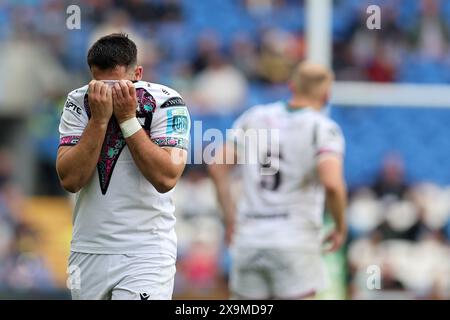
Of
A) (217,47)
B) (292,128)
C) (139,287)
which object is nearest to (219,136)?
(217,47)

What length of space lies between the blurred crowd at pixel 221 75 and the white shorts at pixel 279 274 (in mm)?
4336

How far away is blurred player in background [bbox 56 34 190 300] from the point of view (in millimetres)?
4602

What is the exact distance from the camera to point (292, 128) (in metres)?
7.00

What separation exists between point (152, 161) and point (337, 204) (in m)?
2.42

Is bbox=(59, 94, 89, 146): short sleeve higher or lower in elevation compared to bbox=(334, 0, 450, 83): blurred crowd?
lower

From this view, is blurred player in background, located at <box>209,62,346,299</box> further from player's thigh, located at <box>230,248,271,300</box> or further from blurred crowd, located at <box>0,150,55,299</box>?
blurred crowd, located at <box>0,150,55,299</box>

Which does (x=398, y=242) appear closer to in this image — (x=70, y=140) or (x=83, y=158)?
(x=70, y=140)

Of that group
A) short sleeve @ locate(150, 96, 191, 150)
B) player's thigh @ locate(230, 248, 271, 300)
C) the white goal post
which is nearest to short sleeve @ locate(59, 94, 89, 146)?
short sleeve @ locate(150, 96, 191, 150)

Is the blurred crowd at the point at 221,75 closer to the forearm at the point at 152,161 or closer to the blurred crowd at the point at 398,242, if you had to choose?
the blurred crowd at the point at 398,242

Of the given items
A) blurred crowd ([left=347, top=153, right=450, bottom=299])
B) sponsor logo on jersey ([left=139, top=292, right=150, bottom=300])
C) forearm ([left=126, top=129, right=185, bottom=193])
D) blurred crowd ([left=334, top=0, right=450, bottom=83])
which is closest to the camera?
forearm ([left=126, top=129, right=185, bottom=193])

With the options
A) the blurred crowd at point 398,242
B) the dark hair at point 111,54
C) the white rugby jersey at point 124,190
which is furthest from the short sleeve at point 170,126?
the blurred crowd at point 398,242

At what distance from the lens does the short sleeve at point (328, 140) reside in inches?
268
